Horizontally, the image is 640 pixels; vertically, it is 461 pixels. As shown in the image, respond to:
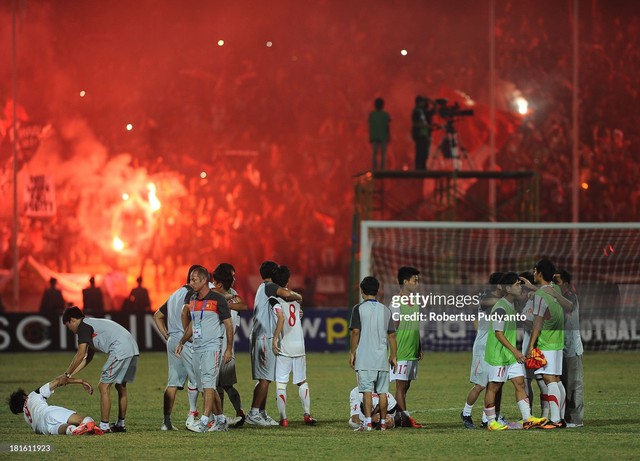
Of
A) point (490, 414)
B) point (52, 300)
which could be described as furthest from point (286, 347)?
point (52, 300)

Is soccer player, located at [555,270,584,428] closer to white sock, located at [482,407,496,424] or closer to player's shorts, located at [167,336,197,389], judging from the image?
white sock, located at [482,407,496,424]

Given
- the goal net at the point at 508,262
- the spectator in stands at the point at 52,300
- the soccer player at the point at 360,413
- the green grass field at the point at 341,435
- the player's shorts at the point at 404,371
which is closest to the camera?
A: the green grass field at the point at 341,435

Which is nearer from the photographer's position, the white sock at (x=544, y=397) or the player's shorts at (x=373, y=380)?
the player's shorts at (x=373, y=380)

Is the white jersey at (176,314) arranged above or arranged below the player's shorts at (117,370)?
above

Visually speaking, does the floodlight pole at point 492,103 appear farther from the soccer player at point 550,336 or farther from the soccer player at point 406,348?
the soccer player at point 550,336

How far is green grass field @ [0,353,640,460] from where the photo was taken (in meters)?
10.6

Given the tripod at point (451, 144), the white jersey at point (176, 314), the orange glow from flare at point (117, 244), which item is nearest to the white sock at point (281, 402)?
the white jersey at point (176, 314)

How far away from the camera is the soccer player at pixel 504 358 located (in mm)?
12016

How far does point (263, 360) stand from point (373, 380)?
65.4 inches

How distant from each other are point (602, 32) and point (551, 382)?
1042 inches

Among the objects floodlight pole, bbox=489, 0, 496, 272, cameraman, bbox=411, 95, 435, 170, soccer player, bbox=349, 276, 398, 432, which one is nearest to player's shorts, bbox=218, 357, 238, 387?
soccer player, bbox=349, 276, 398, 432

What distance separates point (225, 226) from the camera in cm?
3628

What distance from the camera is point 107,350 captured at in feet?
40.0

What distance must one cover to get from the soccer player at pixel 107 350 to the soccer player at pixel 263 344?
151 centimetres
